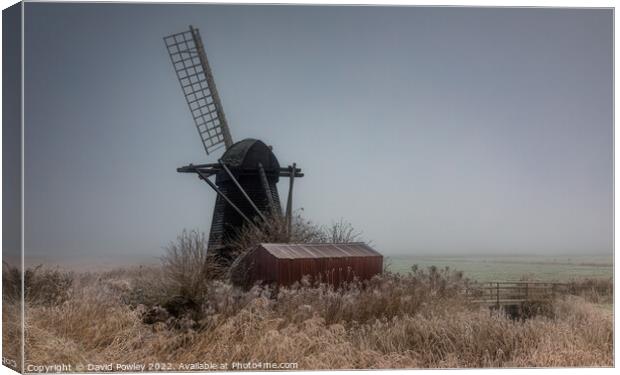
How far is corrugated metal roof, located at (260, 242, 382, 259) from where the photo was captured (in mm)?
13727

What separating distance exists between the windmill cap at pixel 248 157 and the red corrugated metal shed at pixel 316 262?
1976 mm

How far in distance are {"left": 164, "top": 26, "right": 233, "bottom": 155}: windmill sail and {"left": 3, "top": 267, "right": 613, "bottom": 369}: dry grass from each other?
10.4ft

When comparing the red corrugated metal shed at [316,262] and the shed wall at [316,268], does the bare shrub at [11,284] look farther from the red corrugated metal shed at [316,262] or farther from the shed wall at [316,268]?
the shed wall at [316,268]

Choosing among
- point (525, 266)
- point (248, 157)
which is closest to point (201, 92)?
point (248, 157)

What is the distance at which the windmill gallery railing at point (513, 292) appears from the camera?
13.3 m

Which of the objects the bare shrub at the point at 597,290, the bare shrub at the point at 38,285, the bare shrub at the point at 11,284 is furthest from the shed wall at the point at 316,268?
the bare shrub at the point at 11,284

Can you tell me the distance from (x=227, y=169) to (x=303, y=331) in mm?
4269

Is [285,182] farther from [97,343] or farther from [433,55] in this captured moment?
[97,343]

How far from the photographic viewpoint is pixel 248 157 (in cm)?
1566

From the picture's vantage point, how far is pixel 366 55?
13.1m

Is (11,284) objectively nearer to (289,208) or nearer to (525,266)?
(289,208)

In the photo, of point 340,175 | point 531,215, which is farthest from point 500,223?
point 340,175

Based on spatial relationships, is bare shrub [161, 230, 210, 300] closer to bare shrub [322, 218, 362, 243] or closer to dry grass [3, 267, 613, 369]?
dry grass [3, 267, 613, 369]

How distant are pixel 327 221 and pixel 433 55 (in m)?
2.97
